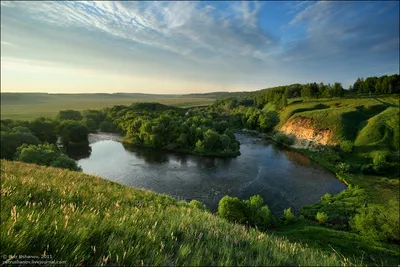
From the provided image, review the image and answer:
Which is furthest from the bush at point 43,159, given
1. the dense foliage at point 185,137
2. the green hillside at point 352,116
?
the green hillside at point 352,116

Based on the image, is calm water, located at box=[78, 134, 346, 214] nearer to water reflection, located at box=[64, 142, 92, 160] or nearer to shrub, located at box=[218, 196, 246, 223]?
water reflection, located at box=[64, 142, 92, 160]

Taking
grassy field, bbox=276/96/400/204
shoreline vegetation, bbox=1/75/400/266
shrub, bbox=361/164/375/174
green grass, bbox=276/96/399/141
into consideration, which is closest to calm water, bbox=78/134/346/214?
shoreline vegetation, bbox=1/75/400/266

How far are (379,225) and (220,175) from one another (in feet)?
95.7

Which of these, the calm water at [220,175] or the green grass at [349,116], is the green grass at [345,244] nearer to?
the calm water at [220,175]

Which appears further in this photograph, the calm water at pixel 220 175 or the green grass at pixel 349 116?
the green grass at pixel 349 116

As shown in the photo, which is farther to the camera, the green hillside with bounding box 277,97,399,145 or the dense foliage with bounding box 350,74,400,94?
the dense foliage with bounding box 350,74,400,94

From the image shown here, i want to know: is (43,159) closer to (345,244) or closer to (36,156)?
(36,156)

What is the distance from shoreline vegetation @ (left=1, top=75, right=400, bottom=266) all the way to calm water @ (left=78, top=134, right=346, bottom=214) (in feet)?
14.2

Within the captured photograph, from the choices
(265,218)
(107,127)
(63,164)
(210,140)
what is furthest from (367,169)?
(107,127)

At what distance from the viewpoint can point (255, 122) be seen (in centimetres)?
11788

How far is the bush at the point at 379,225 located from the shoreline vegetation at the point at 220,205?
0.37ft

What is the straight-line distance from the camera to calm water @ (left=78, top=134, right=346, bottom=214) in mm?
38625

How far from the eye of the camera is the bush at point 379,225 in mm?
24609

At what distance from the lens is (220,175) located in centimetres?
4791
